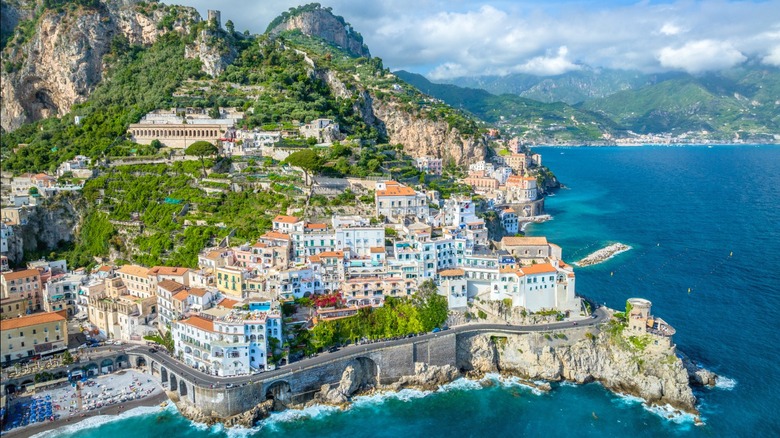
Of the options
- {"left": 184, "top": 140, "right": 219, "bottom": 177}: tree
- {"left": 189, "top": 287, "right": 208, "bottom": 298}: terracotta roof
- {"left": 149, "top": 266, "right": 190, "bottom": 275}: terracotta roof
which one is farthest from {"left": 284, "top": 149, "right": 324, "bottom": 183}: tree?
{"left": 189, "top": 287, "right": 208, "bottom": 298}: terracotta roof

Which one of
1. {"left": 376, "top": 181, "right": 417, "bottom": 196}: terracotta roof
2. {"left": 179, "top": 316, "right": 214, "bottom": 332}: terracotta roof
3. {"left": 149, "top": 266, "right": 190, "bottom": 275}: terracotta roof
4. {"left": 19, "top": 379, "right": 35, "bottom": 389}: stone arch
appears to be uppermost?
{"left": 376, "top": 181, "right": 417, "bottom": 196}: terracotta roof

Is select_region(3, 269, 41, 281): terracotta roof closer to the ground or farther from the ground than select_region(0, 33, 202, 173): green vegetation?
A: closer to the ground

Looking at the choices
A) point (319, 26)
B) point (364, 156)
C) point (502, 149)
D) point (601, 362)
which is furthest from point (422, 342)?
point (319, 26)

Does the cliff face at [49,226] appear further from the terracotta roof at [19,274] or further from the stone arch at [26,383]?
the stone arch at [26,383]

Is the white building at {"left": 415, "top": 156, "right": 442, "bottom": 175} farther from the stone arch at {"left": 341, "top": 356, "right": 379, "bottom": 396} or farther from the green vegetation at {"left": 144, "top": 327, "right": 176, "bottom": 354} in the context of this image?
the green vegetation at {"left": 144, "top": 327, "right": 176, "bottom": 354}

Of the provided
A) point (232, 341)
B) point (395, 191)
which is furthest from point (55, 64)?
point (232, 341)

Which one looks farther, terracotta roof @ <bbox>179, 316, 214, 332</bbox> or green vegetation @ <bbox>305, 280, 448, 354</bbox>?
green vegetation @ <bbox>305, 280, 448, 354</bbox>

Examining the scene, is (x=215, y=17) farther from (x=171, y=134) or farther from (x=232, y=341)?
(x=232, y=341)

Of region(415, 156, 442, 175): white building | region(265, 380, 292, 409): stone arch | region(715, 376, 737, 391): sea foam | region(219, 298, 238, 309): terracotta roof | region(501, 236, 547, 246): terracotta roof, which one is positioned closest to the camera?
region(265, 380, 292, 409): stone arch
